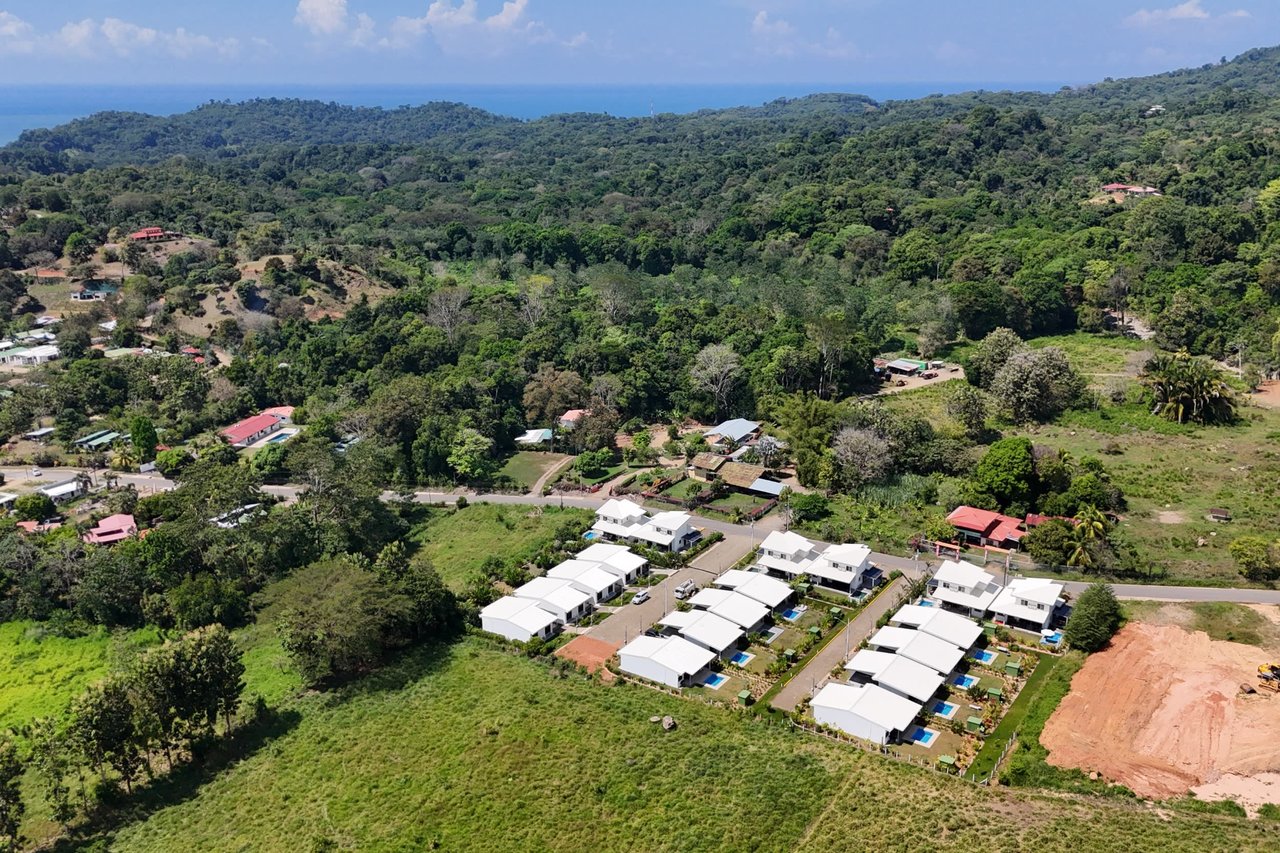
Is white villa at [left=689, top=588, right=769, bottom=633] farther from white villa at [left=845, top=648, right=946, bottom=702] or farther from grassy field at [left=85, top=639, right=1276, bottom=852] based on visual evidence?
grassy field at [left=85, top=639, right=1276, bottom=852]

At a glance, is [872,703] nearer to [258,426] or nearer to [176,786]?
[176,786]

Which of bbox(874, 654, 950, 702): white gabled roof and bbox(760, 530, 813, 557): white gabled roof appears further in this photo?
bbox(760, 530, 813, 557): white gabled roof

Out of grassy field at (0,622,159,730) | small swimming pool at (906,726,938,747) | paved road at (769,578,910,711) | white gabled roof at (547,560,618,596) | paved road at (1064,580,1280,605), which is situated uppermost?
paved road at (1064,580,1280,605)

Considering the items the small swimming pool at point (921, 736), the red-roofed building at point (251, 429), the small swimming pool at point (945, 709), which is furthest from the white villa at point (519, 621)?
the red-roofed building at point (251, 429)

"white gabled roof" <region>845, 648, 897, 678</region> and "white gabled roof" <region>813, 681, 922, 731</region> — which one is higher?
"white gabled roof" <region>813, 681, 922, 731</region>

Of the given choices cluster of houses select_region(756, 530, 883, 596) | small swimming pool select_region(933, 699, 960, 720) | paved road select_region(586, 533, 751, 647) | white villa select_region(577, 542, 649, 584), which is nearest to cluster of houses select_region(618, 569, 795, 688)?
paved road select_region(586, 533, 751, 647)

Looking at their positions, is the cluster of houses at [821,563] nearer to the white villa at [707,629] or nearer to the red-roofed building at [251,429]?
the white villa at [707,629]

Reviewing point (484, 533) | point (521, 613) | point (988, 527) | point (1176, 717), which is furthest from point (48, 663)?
point (1176, 717)
